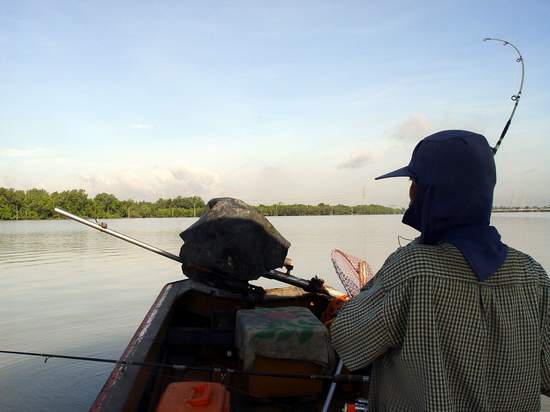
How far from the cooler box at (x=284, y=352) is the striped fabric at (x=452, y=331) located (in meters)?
1.91

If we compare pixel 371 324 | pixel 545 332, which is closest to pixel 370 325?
pixel 371 324

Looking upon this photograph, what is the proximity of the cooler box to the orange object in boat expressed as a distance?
33.8 inches

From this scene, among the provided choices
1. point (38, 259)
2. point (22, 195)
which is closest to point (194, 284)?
point (38, 259)

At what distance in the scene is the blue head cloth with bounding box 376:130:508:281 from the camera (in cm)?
139

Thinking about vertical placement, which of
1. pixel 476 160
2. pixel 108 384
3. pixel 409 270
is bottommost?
pixel 108 384

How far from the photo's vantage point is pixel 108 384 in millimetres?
2848

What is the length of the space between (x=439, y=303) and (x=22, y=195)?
263 ft

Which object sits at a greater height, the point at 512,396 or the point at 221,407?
the point at 512,396

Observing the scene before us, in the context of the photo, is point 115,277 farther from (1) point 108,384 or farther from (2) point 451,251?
(2) point 451,251

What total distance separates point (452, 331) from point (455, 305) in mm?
73

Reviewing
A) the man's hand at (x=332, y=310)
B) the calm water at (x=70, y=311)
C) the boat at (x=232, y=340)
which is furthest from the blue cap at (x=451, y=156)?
the calm water at (x=70, y=311)

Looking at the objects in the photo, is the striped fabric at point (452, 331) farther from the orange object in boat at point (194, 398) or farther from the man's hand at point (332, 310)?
the man's hand at point (332, 310)

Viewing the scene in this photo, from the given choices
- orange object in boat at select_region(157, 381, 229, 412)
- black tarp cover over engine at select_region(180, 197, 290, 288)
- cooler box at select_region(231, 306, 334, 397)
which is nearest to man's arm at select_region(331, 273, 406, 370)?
orange object in boat at select_region(157, 381, 229, 412)

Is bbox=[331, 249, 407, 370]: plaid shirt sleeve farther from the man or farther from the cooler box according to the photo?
the cooler box
